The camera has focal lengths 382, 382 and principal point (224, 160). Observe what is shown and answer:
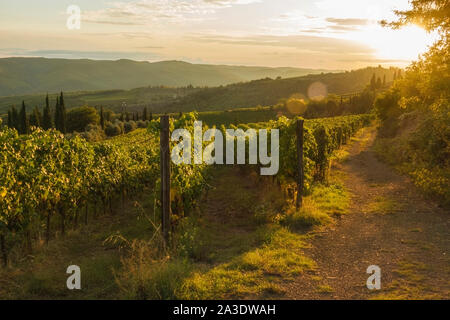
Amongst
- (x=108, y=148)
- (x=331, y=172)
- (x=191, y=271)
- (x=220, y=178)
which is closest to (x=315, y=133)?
(x=331, y=172)

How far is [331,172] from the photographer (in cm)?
2020

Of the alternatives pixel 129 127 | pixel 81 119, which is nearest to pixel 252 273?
pixel 129 127

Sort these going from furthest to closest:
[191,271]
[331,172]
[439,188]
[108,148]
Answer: [331,172] < [108,148] < [439,188] < [191,271]

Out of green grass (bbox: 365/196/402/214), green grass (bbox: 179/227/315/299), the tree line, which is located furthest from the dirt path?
the tree line

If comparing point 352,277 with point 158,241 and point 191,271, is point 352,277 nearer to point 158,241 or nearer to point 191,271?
point 191,271

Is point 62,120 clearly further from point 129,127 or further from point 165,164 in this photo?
point 165,164

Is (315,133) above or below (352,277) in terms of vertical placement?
above

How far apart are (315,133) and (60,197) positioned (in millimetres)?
12086

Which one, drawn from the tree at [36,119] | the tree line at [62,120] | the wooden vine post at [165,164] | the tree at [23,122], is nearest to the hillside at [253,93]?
the tree line at [62,120]

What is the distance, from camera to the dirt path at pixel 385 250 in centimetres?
670

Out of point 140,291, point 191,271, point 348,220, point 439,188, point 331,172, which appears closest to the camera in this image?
point 140,291

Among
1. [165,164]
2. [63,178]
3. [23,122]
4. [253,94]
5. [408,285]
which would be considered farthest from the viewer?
[253,94]

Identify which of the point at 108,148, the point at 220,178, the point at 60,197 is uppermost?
the point at 108,148

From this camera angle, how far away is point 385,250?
28.9 ft
